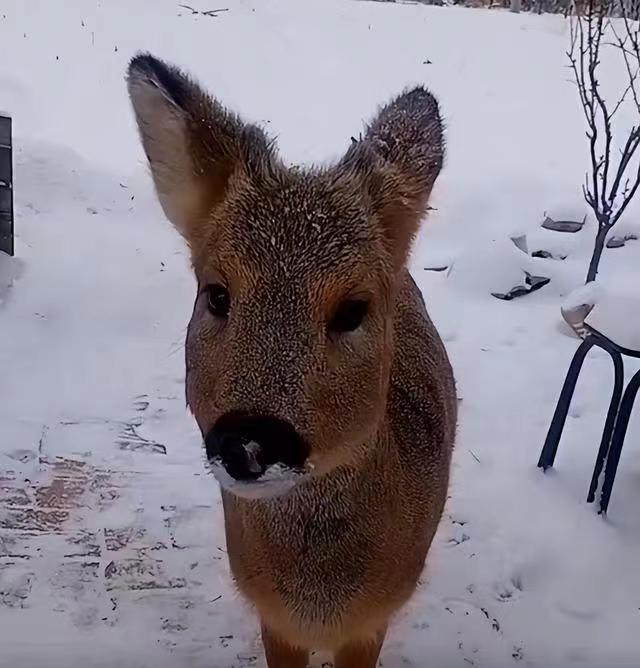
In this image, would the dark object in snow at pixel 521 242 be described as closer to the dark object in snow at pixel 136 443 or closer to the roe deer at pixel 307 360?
the dark object in snow at pixel 136 443

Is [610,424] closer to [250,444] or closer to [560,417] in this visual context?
[560,417]

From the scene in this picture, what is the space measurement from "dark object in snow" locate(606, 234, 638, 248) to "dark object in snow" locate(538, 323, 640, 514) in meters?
1.81

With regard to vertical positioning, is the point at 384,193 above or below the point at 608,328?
above

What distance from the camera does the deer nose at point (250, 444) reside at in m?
1.15

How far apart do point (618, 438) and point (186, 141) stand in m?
1.50

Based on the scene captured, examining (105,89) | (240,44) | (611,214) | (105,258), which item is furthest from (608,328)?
(240,44)

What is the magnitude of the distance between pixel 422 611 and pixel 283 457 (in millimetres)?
1188

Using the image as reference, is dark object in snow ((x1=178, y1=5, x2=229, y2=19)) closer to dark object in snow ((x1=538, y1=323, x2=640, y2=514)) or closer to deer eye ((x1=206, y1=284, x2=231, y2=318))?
dark object in snow ((x1=538, y1=323, x2=640, y2=514))

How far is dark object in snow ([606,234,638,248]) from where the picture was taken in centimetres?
440

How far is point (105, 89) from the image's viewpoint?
5133mm

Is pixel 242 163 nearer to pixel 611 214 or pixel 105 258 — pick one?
pixel 105 258

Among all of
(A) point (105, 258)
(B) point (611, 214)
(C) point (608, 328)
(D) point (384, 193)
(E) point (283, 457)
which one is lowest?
(A) point (105, 258)

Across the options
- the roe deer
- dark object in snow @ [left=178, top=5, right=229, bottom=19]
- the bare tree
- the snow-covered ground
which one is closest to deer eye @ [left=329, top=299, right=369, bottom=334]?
the roe deer

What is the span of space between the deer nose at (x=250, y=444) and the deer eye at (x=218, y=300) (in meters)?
0.16
